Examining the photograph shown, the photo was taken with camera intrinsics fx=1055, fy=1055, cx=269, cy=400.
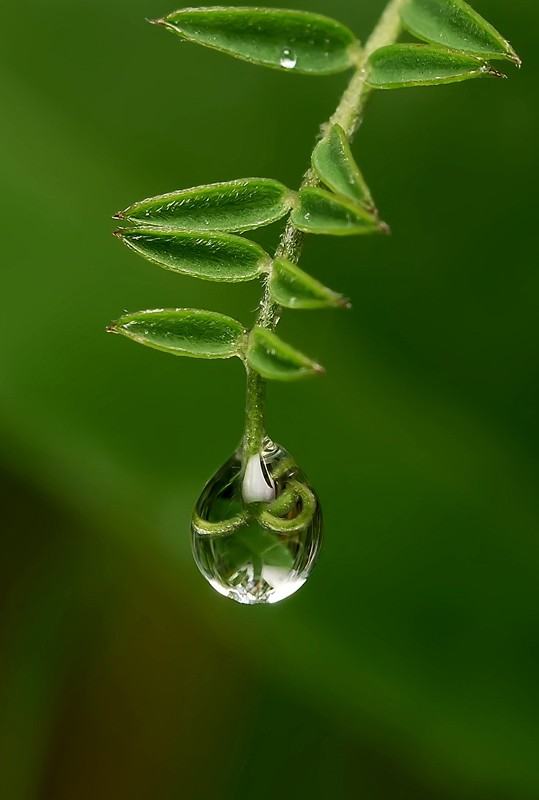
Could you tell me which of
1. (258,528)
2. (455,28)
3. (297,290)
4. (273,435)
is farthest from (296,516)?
(273,435)

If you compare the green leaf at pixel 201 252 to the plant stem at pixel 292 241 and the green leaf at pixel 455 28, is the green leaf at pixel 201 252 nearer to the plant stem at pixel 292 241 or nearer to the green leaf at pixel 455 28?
the plant stem at pixel 292 241

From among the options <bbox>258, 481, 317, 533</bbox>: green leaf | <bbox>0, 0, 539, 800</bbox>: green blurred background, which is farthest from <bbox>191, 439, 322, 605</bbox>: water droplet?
<bbox>0, 0, 539, 800</bbox>: green blurred background

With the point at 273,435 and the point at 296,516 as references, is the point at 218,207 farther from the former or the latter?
the point at 273,435

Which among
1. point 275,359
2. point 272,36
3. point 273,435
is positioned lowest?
point 275,359

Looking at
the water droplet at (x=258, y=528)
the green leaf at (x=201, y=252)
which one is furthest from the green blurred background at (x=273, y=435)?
the green leaf at (x=201, y=252)

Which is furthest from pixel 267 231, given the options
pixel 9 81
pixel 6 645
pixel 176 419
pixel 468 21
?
pixel 468 21

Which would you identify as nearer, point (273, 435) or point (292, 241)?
point (292, 241)

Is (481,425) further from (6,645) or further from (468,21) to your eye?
(468,21)
